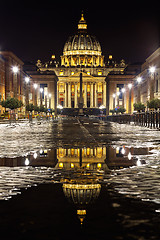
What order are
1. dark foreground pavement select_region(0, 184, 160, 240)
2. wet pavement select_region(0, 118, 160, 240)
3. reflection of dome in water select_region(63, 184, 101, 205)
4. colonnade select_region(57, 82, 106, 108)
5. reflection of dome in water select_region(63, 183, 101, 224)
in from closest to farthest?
1. dark foreground pavement select_region(0, 184, 160, 240)
2. wet pavement select_region(0, 118, 160, 240)
3. reflection of dome in water select_region(63, 183, 101, 224)
4. reflection of dome in water select_region(63, 184, 101, 205)
5. colonnade select_region(57, 82, 106, 108)

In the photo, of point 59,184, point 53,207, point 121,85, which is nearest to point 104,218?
point 53,207

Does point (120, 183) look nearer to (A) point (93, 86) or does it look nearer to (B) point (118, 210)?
(B) point (118, 210)

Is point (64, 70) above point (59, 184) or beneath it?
above

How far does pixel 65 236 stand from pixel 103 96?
184 metres

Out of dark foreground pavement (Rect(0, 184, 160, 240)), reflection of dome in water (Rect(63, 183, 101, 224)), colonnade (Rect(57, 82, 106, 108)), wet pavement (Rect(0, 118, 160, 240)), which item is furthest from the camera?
colonnade (Rect(57, 82, 106, 108))

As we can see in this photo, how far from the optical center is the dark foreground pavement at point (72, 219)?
3039 millimetres

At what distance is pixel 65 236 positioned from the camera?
2969 millimetres

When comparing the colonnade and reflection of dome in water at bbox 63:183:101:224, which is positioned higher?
the colonnade

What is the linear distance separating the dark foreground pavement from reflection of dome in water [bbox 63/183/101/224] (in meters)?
0.05

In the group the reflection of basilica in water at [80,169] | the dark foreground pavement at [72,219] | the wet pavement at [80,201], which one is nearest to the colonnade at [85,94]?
the reflection of basilica in water at [80,169]

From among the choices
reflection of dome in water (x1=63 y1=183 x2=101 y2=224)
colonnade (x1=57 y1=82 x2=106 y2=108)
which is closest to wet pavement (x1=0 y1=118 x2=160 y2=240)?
reflection of dome in water (x1=63 y1=183 x2=101 y2=224)

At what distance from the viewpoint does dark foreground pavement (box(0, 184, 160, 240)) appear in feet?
9.97

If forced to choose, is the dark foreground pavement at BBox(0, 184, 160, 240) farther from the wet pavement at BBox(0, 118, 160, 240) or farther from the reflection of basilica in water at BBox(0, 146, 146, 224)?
the reflection of basilica in water at BBox(0, 146, 146, 224)

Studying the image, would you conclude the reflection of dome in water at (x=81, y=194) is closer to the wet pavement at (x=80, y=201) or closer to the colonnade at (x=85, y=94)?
the wet pavement at (x=80, y=201)
